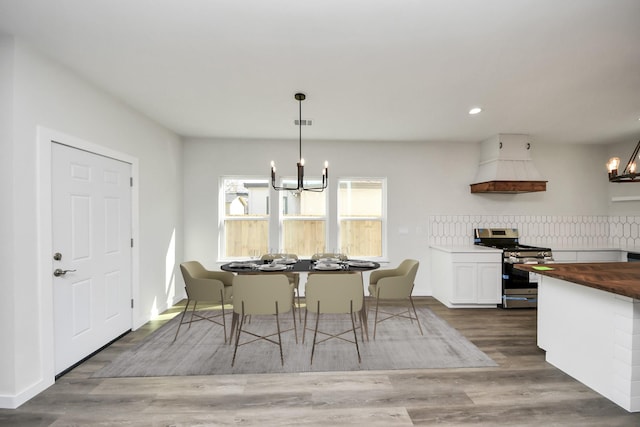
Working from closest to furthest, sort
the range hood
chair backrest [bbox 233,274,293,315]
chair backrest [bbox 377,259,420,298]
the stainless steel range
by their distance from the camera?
chair backrest [bbox 233,274,293,315] < chair backrest [bbox 377,259,420,298] < the stainless steel range < the range hood

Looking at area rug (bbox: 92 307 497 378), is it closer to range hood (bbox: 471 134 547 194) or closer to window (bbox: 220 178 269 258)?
window (bbox: 220 178 269 258)

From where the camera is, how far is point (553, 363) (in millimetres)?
2691

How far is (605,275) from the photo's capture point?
241cm

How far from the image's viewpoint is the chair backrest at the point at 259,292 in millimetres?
2756

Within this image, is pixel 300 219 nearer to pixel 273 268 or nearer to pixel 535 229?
pixel 273 268

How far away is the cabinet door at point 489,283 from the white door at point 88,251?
4714 millimetres

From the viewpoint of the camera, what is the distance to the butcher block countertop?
6.50 ft

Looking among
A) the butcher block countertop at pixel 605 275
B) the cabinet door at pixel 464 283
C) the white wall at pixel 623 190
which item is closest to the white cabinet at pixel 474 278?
the cabinet door at pixel 464 283

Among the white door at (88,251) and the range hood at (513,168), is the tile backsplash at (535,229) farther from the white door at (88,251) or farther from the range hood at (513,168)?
the white door at (88,251)

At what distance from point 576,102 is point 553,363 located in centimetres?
275

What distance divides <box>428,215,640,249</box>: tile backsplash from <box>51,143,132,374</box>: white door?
4.49 metres

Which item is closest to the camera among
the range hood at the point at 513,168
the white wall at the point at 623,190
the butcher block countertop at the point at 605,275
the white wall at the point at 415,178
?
the butcher block countertop at the point at 605,275

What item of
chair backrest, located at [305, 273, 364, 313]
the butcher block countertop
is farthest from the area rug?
the butcher block countertop

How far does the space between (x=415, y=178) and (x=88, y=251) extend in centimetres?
456
